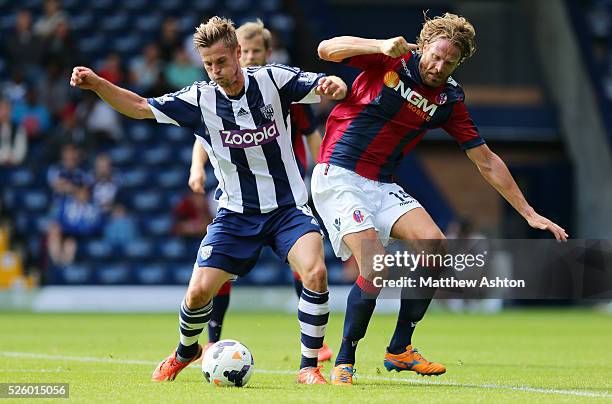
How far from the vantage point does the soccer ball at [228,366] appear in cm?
672

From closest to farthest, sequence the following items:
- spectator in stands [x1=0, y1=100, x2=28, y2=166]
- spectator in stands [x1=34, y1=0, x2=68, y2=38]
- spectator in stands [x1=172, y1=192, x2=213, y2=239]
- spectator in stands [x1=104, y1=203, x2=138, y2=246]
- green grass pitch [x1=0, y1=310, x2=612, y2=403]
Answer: green grass pitch [x1=0, y1=310, x2=612, y2=403] < spectator in stands [x1=172, y1=192, x2=213, y2=239] < spectator in stands [x1=104, y1=203, x2=138, y2=246] < spectator in stands [x1=0, y1=100, x2=28, y2=166] < spectator in stands [x1=34, y1=0, x2=68, y2=38]

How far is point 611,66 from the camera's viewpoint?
68.7 ft

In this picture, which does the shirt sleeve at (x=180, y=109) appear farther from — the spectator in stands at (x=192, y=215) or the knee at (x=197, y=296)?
the spectator in stands at (x=192, y=215)

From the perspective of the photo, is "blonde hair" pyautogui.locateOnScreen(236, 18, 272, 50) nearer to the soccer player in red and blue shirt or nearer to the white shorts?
the soccer player in red and blue shirt

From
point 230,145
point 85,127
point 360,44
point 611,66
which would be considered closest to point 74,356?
point 230,145

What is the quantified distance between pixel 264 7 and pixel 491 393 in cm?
1541

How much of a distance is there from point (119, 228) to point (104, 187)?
0.71 m

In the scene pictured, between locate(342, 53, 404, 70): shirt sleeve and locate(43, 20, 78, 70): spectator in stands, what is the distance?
494 inches

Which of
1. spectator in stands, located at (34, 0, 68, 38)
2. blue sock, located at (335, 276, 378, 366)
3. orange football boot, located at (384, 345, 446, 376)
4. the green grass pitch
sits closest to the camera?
the green grass pitch

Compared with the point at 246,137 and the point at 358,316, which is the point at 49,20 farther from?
the point at 358,316

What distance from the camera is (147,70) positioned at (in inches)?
748

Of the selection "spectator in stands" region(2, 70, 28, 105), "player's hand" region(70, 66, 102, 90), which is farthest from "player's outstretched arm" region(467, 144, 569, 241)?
"spectator in stands" region(2, 70, 28, 105)

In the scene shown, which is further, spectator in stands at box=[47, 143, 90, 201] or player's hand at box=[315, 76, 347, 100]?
spectator in stands at box=[47, 143, 90, 201]

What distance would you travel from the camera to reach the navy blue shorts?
7020mm
